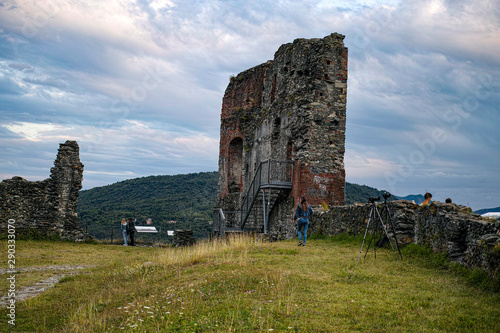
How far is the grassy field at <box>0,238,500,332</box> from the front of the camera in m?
5.61

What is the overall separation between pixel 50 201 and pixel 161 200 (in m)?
35.4

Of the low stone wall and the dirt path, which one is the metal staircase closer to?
the low stone wall

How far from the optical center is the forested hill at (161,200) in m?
45.1

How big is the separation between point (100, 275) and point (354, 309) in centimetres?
750

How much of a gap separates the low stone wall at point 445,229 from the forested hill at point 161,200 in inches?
1077

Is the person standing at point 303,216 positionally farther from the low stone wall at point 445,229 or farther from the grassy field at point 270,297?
the grassy field at point 270,297

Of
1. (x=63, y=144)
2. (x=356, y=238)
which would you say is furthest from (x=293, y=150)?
(x=63, y=144)

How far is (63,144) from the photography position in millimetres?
23297

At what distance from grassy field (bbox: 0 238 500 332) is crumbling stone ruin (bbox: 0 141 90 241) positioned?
446 inches

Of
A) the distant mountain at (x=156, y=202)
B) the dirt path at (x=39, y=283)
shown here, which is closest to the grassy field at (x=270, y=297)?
the dirt path at (x=39, y=283)

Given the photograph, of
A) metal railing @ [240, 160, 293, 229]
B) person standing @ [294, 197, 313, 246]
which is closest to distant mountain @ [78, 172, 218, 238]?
metal railing @ [240, 160, 293, 229]

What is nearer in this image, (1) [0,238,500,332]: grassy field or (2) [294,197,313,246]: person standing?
(1) [0,238,500,332]: grassy field

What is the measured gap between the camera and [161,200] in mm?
57844

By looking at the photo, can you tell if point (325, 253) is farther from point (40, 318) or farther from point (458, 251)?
point (40, 318)
